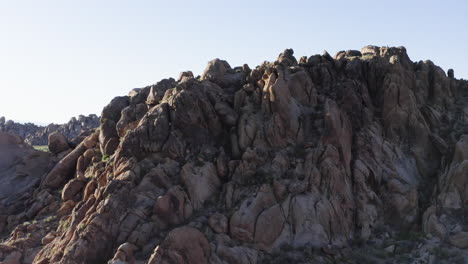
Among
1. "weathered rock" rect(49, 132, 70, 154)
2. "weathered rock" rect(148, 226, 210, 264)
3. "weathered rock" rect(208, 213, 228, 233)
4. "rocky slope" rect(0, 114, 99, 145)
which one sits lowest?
"weathered rock" rect(148, 226, 210, 264)

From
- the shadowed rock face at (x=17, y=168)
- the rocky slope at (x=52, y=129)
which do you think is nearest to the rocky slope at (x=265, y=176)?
A: the shadowed rock face at (x=17, y=168)

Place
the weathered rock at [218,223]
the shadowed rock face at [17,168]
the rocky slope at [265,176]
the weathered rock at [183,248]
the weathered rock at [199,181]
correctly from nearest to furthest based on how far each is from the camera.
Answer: the weathered rock at [183,248]
the rocky slope at [265,176]
the weathered rock at [218,223]
the weathered rock at [199,181]
the shadowed rock face at [17,168]

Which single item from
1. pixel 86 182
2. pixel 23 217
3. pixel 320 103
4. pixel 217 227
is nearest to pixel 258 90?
pixel 320 103

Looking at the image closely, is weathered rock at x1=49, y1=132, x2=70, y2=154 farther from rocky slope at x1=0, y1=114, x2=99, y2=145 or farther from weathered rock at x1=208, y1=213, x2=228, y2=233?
rocky slope at x1=0, y1=114, x2=99, y2=145

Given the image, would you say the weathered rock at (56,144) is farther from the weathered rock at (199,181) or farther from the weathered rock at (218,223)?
the weathered rock at (218,223)

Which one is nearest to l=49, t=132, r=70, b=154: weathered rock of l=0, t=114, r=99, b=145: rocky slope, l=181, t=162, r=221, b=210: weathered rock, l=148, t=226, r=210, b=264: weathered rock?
l=181, t=162, r=221, b=210: weathered rock

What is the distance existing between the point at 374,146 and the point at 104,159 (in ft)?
78.8

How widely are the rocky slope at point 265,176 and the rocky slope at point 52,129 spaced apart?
63757 millimetres

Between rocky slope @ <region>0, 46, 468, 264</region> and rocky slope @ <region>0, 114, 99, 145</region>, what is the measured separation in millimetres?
63757

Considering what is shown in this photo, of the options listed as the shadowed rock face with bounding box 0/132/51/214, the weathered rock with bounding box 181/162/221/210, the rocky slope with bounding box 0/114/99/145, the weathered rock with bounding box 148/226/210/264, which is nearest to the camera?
the weathered rock with bounding box 148/226/210/264

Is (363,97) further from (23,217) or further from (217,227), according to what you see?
(23,217)

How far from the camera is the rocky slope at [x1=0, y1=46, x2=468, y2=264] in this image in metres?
29.5

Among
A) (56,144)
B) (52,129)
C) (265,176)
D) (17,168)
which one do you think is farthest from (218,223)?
(52,129)

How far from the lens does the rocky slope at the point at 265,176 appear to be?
29.5 meters
